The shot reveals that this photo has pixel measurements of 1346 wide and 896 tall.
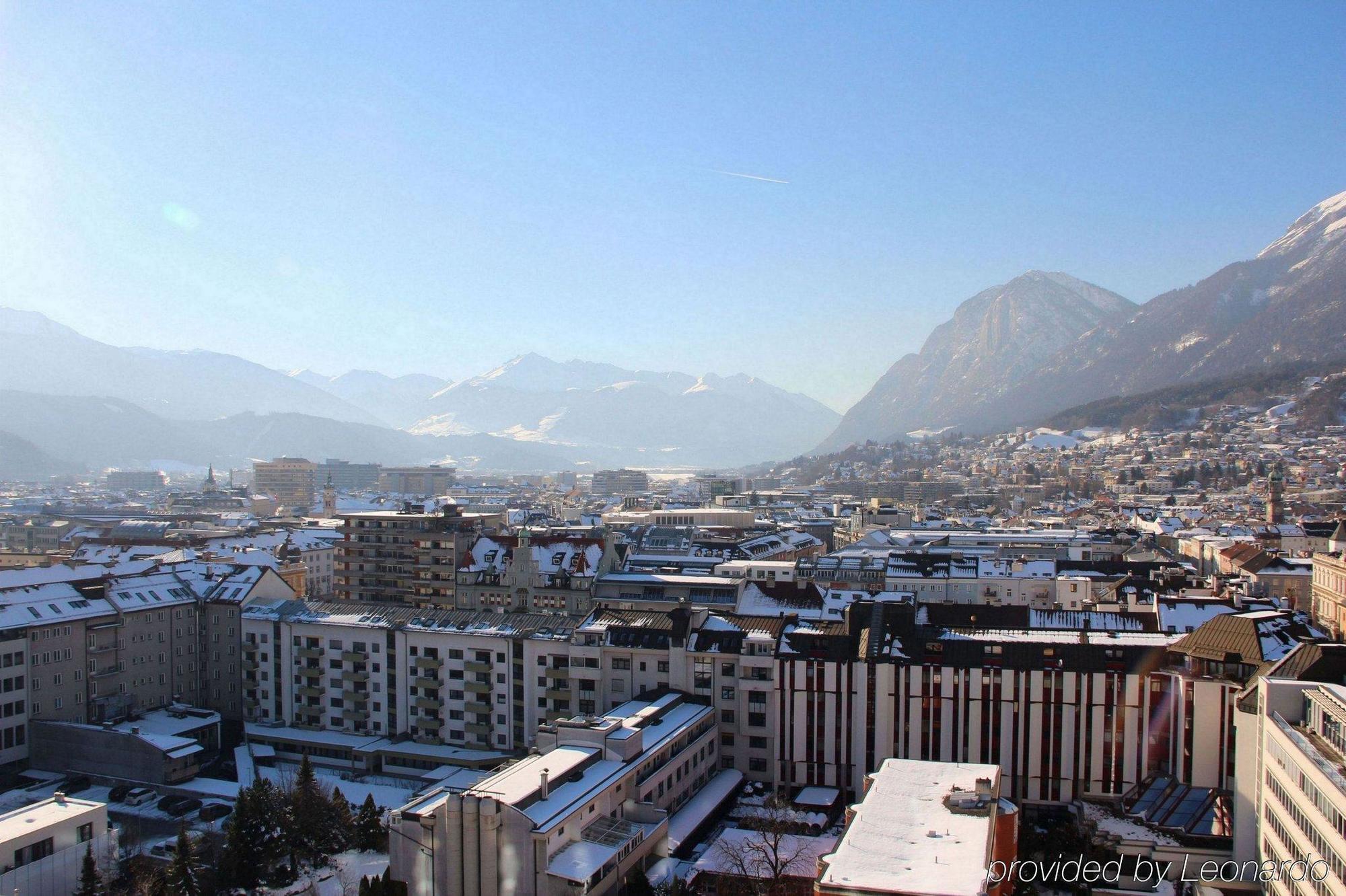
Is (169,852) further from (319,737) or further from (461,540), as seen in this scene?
(461,540)

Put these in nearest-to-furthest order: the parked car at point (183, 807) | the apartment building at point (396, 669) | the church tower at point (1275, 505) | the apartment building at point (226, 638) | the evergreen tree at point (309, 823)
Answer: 1. the evergreen tree at point (309, 823)
2. the parked car at point (183, 807)
3. the apartment building at point (396, 669)
4. the apartment building at point (226, 638)
5. the church tower at point (1275, 505)

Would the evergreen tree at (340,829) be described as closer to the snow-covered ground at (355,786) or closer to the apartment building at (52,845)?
the snow-covered ground at (355,786)

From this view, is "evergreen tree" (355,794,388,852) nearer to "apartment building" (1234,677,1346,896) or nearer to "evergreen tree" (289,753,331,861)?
"evergreen tree" (289,753,331,861)

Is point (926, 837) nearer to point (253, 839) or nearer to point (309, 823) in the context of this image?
point (309, 823)

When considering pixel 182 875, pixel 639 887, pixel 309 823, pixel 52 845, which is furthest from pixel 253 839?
pixel 639 887

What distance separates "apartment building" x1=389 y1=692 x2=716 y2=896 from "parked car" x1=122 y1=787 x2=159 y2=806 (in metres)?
16.4

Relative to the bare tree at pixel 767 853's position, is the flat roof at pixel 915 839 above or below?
above

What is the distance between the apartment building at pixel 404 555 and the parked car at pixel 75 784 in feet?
61.9

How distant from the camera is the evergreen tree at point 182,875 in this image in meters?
25.9

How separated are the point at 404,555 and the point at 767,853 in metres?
33.6

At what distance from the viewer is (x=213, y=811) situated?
114 feet

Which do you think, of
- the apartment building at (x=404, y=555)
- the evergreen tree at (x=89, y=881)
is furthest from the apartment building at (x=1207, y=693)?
the apartment building at (x=404, y=555)

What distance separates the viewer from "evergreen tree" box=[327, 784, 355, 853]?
99.0 feet

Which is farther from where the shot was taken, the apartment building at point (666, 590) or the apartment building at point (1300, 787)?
the apartment building at point (666, 590)
